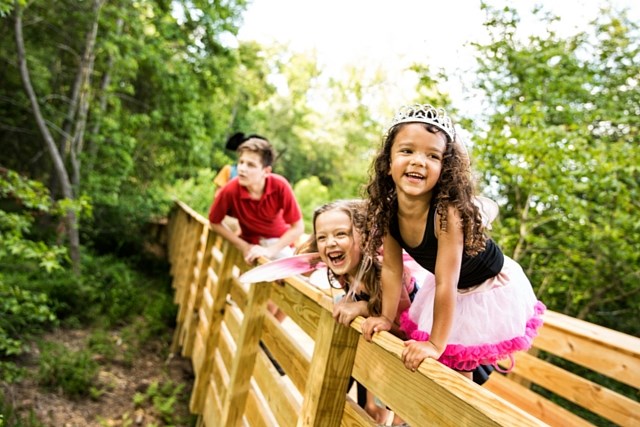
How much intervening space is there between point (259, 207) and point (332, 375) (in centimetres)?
231

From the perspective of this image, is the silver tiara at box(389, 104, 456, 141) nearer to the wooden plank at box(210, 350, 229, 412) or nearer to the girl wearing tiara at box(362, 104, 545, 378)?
the girl wearing tiara at box(362, 104, 545, 378)

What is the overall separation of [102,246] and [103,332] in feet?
12.5

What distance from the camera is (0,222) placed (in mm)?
3598

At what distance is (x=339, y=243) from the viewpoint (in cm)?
207

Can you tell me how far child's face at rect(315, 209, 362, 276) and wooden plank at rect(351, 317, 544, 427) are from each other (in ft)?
1.83

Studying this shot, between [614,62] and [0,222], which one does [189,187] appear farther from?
[614,62]

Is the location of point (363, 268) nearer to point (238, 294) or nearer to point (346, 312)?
point (346, 312)

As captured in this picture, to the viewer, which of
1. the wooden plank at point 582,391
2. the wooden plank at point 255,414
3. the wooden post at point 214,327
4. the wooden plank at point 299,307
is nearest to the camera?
the wooden plank at point 299,307

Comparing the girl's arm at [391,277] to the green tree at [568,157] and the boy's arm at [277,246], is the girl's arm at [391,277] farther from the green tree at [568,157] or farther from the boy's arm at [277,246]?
the green tree at [568,157]

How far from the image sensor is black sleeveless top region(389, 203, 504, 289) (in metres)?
1.60

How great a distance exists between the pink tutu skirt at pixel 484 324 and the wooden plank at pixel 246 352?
3.59ft

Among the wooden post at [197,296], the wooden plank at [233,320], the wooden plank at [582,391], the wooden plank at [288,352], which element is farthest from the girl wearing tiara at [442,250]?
the wooden post at [197,296]

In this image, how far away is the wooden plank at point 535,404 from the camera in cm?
257

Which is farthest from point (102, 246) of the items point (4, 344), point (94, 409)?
point (4, 344)
